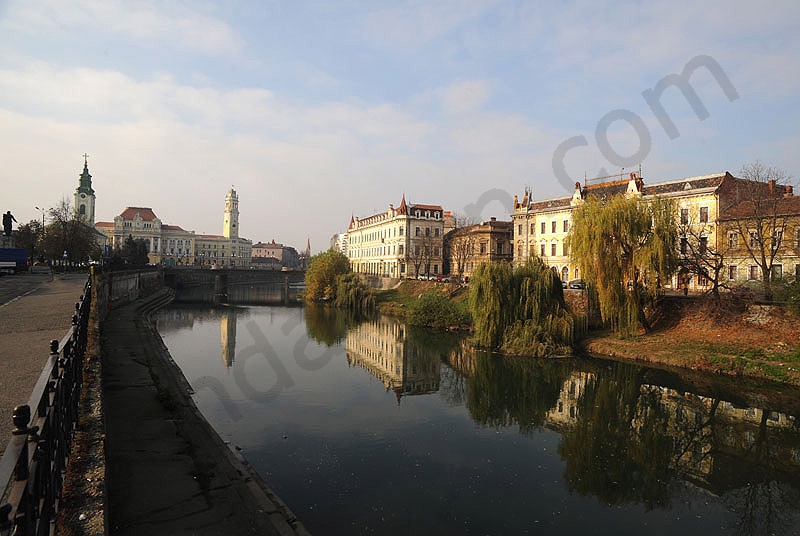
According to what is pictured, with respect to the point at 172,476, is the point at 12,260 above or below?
above

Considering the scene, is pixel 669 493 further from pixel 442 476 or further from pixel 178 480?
pixel 178 480

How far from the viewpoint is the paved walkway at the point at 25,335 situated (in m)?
8.47

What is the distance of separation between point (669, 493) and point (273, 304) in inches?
2305

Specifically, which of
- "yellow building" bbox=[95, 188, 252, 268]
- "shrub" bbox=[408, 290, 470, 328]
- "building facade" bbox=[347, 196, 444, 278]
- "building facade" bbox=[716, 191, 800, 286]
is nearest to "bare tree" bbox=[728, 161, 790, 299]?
"building facade" bbox=[716, 191, 800, 286]

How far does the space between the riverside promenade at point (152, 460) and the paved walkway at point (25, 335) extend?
0.08ft

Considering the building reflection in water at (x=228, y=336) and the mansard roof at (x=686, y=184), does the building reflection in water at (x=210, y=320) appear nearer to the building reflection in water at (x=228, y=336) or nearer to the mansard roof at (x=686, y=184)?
the building reflection in water at (x=228, y=336)

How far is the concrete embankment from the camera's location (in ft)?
27.7

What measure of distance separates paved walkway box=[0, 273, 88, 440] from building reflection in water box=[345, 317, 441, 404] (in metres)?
12.9

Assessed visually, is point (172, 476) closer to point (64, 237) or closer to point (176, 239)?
point (64, 237)

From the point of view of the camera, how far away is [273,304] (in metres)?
65.6

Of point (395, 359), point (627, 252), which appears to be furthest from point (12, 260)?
point (627, 252)

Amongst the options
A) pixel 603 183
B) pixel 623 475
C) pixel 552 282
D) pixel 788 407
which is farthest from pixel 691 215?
pixel 623 475

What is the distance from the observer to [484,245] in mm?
64875

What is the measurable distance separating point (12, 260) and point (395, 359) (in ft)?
141
